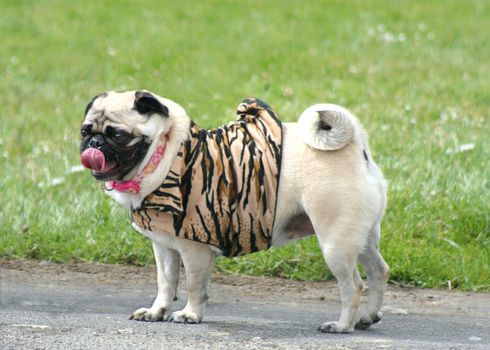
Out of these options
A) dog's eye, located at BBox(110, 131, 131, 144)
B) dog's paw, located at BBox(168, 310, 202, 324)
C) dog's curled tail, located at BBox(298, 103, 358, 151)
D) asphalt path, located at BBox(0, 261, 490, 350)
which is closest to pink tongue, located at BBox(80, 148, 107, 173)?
dog's eye, located at BBox(110, 131, 131, 144)

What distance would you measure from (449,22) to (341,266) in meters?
10.6

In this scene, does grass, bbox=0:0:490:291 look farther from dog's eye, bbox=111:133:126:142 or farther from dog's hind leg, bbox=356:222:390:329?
dog's eye, bbox=111:133:126:142

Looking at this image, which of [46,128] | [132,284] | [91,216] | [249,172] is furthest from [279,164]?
[46,128]

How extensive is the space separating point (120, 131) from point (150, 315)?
1045 millimetres

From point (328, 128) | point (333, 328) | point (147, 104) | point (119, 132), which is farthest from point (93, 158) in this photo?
point (333, 328)

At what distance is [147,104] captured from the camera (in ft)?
17.5

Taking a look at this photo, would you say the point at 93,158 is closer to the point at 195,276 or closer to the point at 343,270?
the point at 195,276

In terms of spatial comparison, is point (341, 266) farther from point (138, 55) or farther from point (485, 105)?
point (138, 55)

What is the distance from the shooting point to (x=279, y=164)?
216 inches

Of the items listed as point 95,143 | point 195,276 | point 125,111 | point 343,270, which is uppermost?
point 125,111

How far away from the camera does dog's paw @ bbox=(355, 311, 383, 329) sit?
5.64 m

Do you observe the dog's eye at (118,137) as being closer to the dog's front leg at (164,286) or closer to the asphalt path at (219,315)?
the dog's front leg at (164,286)

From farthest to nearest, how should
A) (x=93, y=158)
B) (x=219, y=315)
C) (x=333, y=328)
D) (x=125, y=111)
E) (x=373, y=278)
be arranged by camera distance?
(x=219, y=315) < (x=373, y=278) < (x=333, y=328) < (x=125, y=111) < (x=93, y=158)

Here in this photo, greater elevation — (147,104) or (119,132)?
(147,104)
